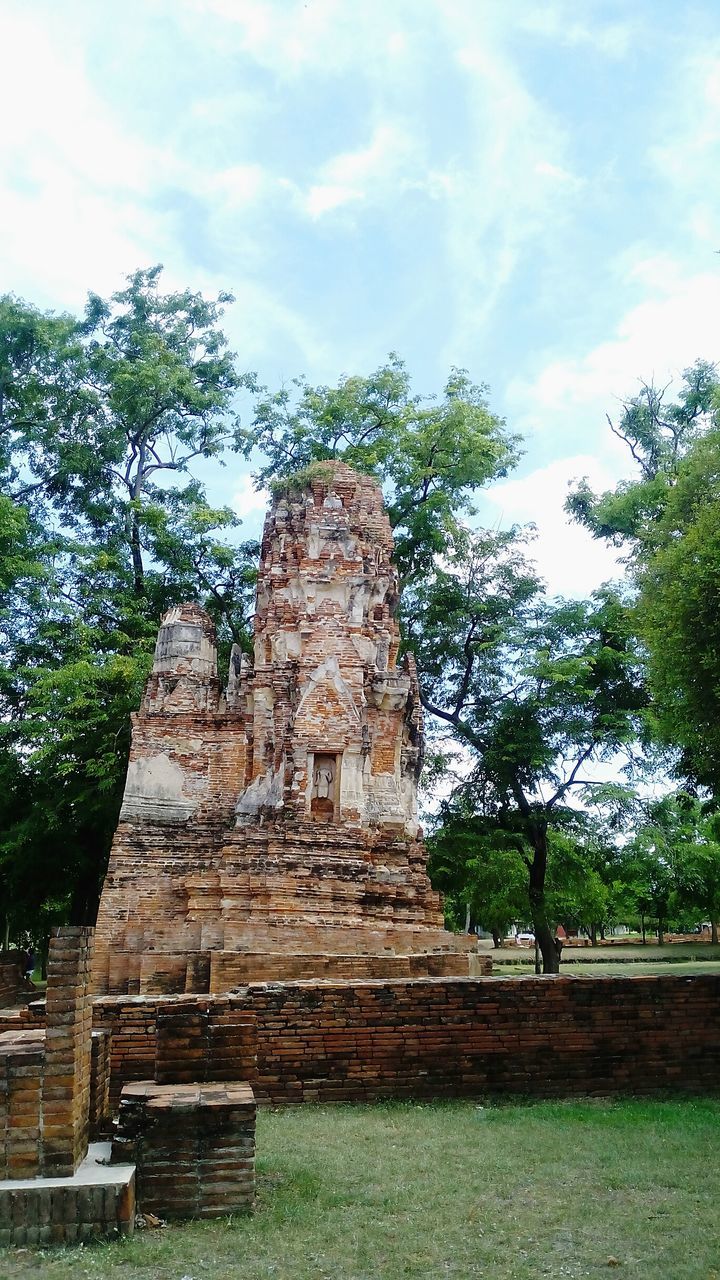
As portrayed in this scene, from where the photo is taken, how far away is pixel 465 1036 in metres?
7.73

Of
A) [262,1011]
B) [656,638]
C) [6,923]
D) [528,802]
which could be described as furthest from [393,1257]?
[6,923]

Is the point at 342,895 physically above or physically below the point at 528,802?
below

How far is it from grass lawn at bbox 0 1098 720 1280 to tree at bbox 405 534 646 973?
14013 mm

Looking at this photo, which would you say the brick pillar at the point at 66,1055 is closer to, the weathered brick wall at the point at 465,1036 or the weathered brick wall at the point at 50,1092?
the weathered brick wall at the point at 50,1092

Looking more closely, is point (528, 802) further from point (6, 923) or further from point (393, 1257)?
point (393, 1257)

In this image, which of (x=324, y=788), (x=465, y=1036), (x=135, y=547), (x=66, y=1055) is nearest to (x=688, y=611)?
(x=465, y=1036)

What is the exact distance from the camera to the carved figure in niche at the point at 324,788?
567 inches

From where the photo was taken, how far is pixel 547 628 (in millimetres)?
22172

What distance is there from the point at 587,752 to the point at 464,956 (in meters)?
11.1

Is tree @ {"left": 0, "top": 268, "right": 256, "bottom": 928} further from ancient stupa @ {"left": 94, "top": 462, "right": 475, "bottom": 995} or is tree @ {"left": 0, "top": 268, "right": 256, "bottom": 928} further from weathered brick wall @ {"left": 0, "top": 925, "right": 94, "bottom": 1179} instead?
weathered brick wall @ {"left": 0, "top": 925, "right": 94, "bottom": 1179}

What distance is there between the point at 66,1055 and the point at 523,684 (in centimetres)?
1826

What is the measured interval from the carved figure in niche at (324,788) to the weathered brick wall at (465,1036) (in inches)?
260

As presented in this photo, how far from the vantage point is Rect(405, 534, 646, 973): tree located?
21.0 meters

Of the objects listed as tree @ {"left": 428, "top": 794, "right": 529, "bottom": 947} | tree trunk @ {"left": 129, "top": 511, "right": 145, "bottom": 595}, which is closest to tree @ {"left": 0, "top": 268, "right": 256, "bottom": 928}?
tree trunk @ {"left": 129, "top": 511, "right": 145, "bottom": 595}
